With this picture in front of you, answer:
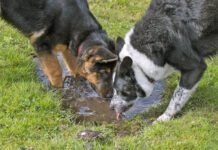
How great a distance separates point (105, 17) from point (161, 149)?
4773 millimetres

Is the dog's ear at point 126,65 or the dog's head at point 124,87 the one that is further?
the dog's head at point 124,87

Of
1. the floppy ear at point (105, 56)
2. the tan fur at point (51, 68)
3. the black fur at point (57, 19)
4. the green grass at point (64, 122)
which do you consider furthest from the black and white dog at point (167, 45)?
the tan fur at point (51, 68)

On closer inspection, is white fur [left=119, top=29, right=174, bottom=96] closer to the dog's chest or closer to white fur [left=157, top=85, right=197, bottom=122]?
the dog's chest

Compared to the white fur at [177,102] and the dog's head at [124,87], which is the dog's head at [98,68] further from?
the white fur at [177,102]

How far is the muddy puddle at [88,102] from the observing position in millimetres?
6609

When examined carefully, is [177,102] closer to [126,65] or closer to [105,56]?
[126,65]

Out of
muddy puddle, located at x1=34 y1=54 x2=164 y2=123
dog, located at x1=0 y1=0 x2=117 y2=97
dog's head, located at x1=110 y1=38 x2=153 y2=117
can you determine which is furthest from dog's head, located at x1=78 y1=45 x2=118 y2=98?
dog's head, located at x1=110 y1=38 x2=153 y2=117

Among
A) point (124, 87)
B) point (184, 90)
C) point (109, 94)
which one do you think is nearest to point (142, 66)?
point (124, 87)

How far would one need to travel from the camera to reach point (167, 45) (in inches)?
241

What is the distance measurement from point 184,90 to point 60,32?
2.09 m

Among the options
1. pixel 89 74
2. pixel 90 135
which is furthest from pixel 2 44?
pixel 90 135

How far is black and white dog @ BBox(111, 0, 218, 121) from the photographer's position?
6.12 metres

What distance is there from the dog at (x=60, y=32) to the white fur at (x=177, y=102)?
951mm

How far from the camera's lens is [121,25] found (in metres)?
9.25
